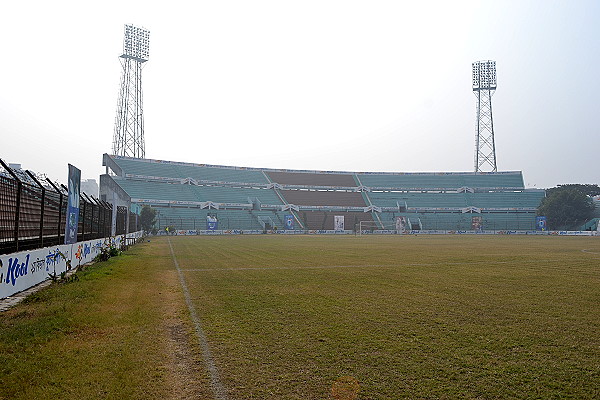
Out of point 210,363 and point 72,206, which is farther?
point 72,206

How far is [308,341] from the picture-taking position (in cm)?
619

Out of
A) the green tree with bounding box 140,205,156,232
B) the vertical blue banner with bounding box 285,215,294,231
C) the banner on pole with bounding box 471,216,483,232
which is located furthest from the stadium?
the banner on pole with bounding box 471,216,483,232

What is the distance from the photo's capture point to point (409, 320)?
756cm

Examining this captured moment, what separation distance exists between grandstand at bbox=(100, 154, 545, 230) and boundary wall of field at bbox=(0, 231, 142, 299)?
2207 inches

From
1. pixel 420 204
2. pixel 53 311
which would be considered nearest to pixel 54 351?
pixel 53 311

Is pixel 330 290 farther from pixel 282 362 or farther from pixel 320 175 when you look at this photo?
pixel 320 175

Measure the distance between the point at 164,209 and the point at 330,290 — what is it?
67774mm

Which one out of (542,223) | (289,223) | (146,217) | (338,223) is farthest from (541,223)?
(146,217)

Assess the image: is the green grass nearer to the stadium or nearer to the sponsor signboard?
the stadium

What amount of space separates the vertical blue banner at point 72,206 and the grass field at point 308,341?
278cm

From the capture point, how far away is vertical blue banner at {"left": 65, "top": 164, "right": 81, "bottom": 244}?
1358 centimetres

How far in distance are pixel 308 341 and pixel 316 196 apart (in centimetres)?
8686

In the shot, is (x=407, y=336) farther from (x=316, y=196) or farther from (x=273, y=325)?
(x=316, y=196)

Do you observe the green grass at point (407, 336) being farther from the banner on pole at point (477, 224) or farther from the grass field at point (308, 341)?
the banner on pole at point (477, 224)
